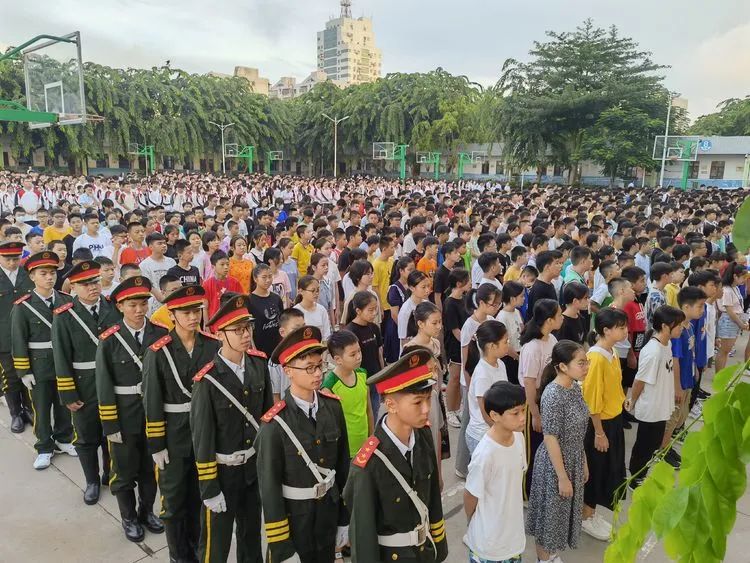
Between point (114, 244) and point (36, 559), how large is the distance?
4.26 m

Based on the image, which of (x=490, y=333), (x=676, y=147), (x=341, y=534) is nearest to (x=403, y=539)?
(x=341, y=534)

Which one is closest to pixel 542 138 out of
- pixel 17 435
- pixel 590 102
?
pixel 590 102

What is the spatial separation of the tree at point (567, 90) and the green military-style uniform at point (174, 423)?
2835cm

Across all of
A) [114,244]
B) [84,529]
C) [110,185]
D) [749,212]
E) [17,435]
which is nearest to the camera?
[749,212]

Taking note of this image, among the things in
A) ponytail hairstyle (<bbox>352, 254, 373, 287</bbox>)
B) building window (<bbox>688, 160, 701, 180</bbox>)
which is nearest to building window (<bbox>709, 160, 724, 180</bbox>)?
building window (<bbox>688, 160, 701, 180</bbox>)

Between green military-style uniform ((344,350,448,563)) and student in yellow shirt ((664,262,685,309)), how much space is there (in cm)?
402

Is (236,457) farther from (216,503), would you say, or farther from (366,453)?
(366,453)

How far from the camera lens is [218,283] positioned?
541 centimetres

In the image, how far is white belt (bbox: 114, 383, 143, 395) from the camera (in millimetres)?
3348

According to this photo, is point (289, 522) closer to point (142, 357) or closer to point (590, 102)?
point (142, 357)

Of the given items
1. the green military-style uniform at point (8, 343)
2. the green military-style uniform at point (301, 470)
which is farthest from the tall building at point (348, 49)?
the green military-style uniform at point (301, 470)

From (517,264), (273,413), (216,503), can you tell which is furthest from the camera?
(517,264)

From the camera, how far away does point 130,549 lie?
130 inches

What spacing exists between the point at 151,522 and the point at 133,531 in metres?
0.13
